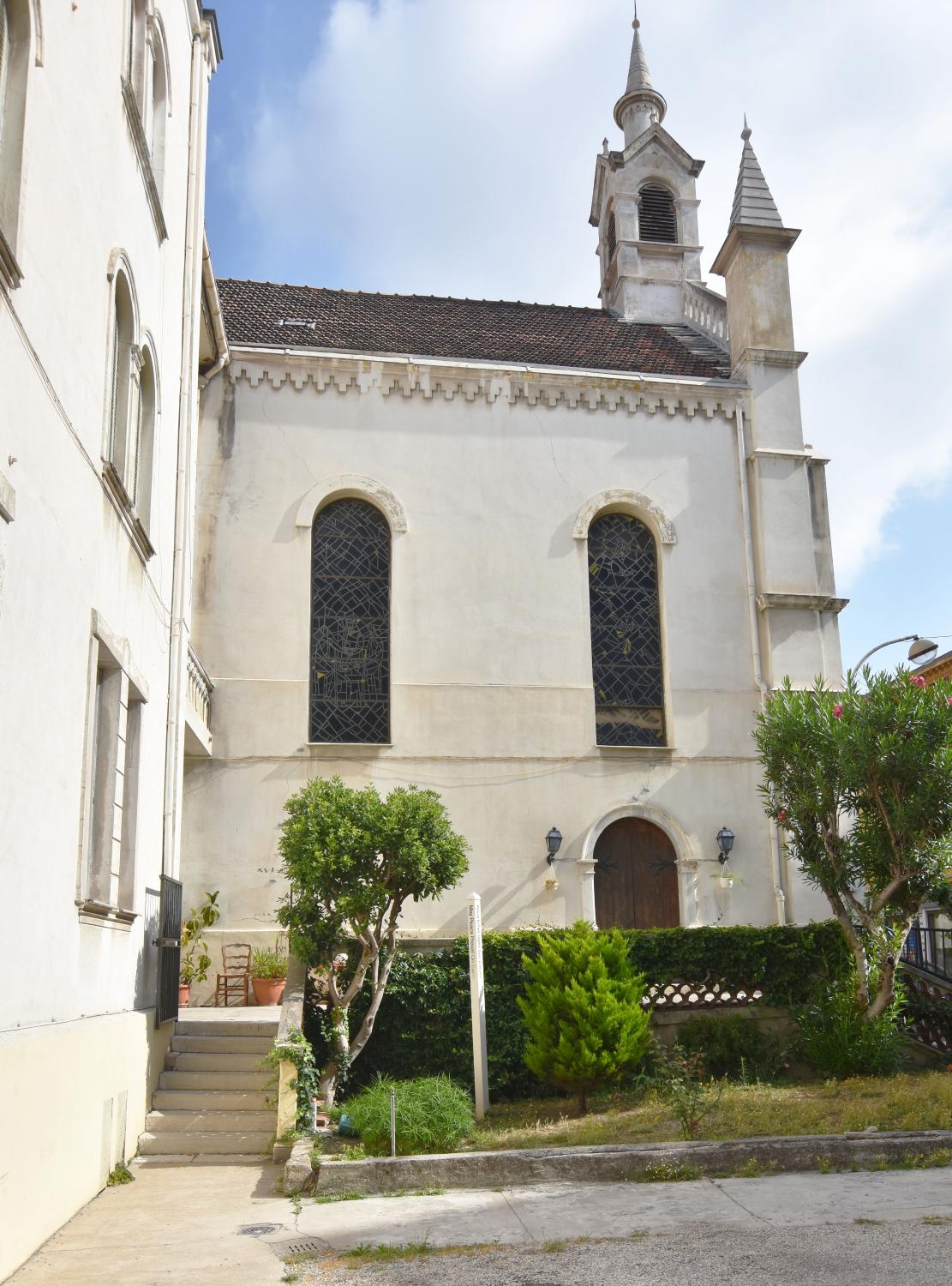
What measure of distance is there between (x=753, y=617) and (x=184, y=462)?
10.1 metres

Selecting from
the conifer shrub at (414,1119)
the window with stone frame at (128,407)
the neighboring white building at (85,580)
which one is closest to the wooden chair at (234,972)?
the neighboring white building at (85,580)

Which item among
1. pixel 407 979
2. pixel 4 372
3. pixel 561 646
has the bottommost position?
pixel 407 979

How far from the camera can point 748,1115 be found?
10742 mm

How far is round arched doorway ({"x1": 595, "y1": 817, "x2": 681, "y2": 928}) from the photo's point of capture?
18.6 m

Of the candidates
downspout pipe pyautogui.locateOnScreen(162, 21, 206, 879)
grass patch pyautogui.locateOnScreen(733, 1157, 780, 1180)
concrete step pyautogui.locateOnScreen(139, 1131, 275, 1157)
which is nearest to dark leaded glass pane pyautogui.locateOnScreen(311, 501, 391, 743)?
downspout pipe pyautogui.locateOnScreen(162, 21, 206, 879)

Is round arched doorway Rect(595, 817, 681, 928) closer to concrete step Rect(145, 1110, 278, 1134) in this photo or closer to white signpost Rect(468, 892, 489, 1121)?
white signpost Rect(468, 892, 489, 1121)

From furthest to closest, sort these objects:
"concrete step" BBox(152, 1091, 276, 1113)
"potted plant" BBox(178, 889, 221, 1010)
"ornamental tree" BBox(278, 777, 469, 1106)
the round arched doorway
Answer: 1. the round arched doorway
2. "potted plant" BBox(178, 889, 221, 1010)
3. "ornamental tree" BBox(278, 777, 469, 1106)
4. "concrete step" BBox(152, 1091, 276, 1113)

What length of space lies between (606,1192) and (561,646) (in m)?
11.1

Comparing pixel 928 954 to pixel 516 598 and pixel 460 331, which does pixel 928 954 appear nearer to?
pixel 516 598

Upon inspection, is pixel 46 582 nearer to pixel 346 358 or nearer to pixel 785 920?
pixel 346 358

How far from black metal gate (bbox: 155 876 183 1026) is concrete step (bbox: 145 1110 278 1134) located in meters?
0.96

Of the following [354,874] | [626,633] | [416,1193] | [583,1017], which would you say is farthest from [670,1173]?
[626,633]

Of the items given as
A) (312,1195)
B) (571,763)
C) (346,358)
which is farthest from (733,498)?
(312,1195)

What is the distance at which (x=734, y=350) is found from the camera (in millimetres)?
21422
